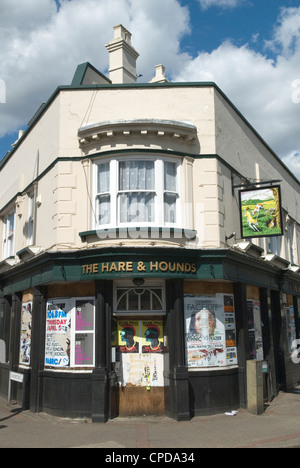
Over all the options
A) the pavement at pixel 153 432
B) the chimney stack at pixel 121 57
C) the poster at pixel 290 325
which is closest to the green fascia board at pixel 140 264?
the pavement at pixel 153 432

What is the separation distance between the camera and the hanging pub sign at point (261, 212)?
38.7ft

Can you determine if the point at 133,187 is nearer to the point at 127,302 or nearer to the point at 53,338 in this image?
the point at 127,302

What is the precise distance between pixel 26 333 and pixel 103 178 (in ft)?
18.2

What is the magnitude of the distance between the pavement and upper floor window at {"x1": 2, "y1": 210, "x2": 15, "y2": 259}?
681 cm

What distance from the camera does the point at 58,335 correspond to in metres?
11.6

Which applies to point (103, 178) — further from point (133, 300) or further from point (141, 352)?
point (141, 352)

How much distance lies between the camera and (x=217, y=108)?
41.0 feet

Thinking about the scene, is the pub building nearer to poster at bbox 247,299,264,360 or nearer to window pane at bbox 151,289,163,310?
window pane at bbox 151,289,163,310

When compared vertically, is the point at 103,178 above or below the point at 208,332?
above

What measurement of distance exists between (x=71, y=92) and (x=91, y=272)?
517cm

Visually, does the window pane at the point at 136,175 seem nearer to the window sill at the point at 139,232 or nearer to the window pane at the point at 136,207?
the window pane at the point at 136,207

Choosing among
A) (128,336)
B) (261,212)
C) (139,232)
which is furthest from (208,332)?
(261,212)

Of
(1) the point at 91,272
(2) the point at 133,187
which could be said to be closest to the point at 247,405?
(1) the point at 91,272
